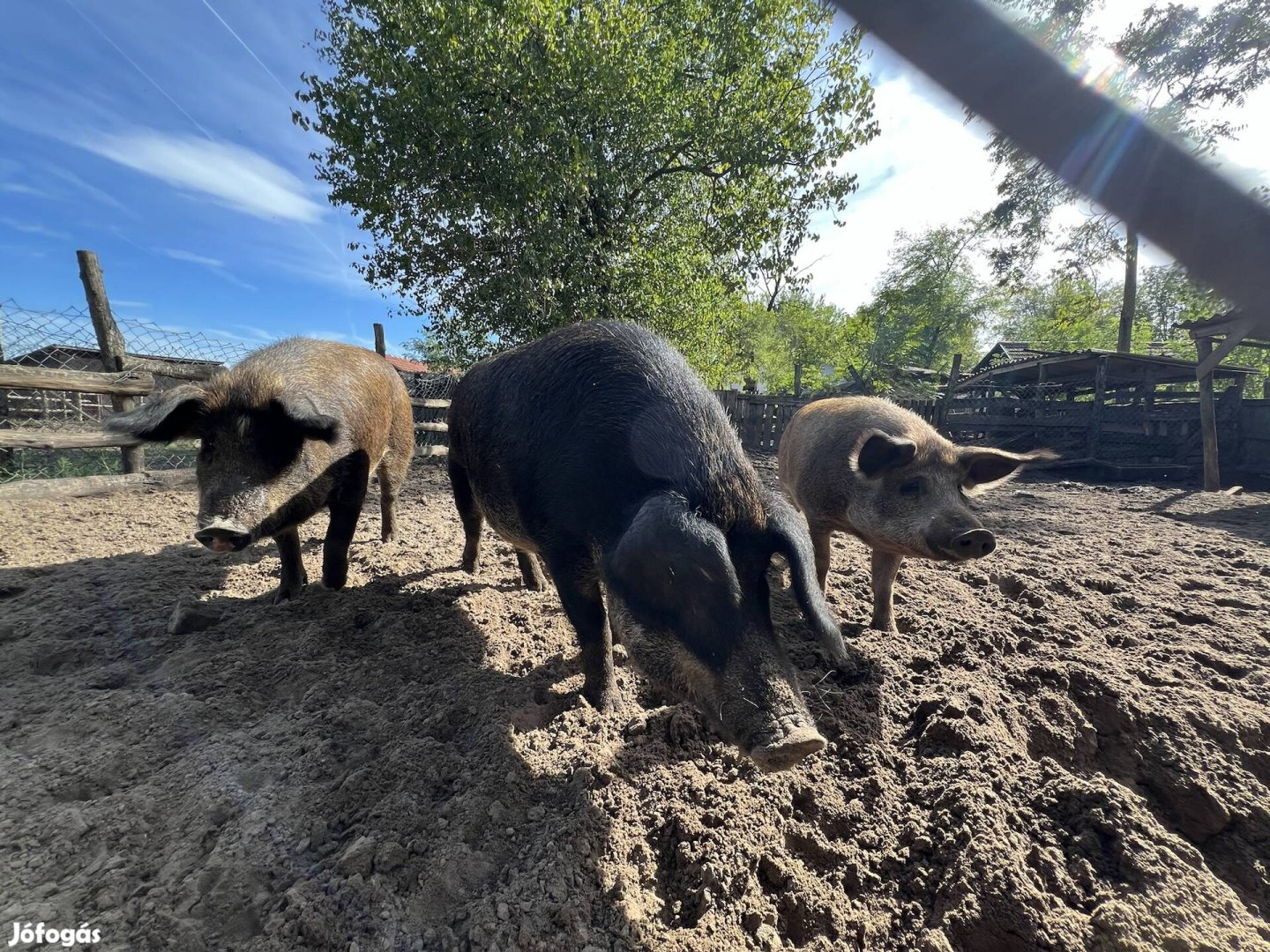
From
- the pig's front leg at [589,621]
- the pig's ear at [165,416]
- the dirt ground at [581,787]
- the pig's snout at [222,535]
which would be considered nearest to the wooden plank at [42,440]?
the dirt ground at [581,787]

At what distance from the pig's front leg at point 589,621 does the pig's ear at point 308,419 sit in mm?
1679

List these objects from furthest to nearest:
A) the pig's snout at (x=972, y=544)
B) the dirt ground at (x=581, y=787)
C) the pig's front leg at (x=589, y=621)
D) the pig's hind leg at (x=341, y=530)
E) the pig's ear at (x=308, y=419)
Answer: the pig's hind leg at (x=341, y=530) < the pig's snout at (x=972, y=544) < the pig's ear at (x=308, y=419) < the pig's front leg at (x=589, y=621) < the dirt ground at (x=581, y=787)

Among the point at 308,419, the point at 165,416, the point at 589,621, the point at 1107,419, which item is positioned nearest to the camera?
the point at 589,621

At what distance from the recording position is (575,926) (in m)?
1.63

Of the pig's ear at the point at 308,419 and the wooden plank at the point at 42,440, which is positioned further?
the wooden plank at the point at 42,440

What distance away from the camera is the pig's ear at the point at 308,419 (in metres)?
3.14

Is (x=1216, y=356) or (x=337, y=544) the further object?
(x=1216, y=356)

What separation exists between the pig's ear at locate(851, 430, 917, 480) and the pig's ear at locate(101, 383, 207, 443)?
4.36 metres

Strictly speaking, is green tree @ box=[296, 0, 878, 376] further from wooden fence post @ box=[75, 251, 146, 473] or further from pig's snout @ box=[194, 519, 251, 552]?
pig's snout @ box=[194, 519, 251, 552]

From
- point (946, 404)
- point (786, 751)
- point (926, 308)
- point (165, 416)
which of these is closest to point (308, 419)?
point (165, 416)

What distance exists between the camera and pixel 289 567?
149 inches

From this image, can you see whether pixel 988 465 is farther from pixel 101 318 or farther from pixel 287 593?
pixel 101 318

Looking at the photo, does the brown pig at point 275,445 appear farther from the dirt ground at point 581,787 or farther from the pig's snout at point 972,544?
Answer: the pig's snout at point 972,544

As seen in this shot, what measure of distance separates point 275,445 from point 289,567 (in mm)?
1048
